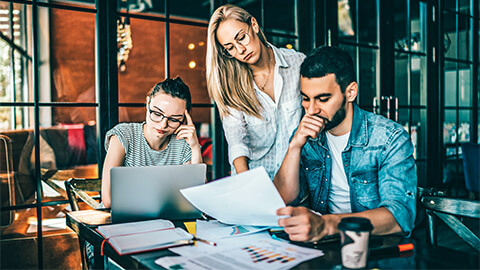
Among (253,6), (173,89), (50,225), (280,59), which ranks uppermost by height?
(253,6)

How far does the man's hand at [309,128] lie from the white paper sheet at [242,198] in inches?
17.1

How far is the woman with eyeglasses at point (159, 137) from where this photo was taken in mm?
2008

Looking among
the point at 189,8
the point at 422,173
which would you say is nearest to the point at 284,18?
the point at 422,173

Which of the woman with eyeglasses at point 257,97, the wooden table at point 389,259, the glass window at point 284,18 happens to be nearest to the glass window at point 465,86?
the glass window at point 284,18

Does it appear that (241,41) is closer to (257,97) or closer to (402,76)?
(257,97)

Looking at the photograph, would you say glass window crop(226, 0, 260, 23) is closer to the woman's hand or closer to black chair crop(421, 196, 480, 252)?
the woman's hand

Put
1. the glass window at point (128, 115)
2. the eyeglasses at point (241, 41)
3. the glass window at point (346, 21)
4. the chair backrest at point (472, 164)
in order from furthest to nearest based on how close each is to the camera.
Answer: the glass window at point (128, 115) < the glass window at point (346, 21) < the chair backrest at point (472, 164) < the eyeglasses at point (241, 41)

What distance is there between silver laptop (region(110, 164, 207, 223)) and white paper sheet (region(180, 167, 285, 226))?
0.16m

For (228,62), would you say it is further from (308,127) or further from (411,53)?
(411,53)

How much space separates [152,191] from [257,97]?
87cm

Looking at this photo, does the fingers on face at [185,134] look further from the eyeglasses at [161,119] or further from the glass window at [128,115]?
the glass window at [128,115]

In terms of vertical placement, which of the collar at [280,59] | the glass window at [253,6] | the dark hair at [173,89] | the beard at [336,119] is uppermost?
the glass window at [253,6]

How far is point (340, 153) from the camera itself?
1.71m

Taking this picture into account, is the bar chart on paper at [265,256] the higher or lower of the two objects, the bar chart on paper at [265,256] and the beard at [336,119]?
the lower
